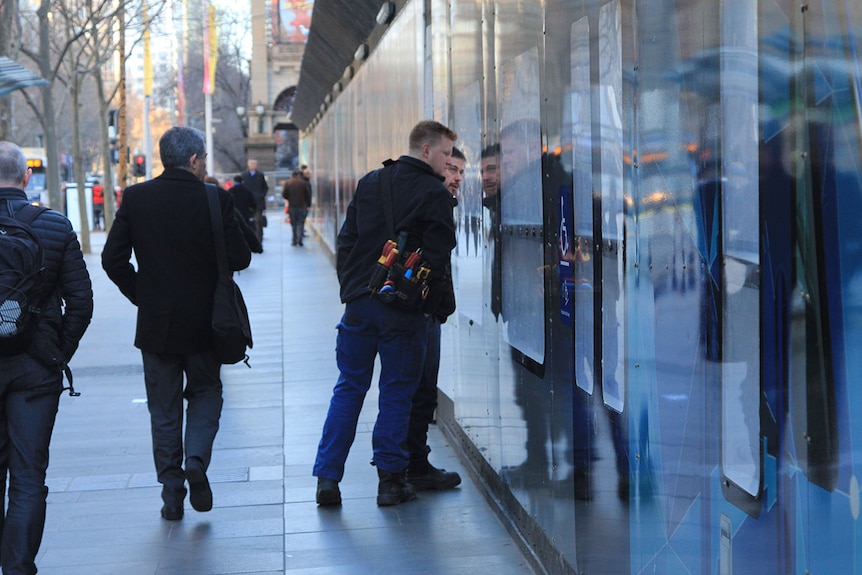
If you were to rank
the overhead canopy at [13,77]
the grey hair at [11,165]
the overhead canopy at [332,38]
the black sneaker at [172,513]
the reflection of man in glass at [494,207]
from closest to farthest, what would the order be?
1. the grey hair at [11,165]
2. the reflection of man in glass at [494,207]
3. the black sneaker at [172,513]
4. the overhead canopy at [13,77]
5. the overhead canopy at [332,38]

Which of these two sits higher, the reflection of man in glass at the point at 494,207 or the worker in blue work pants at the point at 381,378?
the reflection of man in glass at the point at 494,207

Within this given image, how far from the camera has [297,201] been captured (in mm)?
29391

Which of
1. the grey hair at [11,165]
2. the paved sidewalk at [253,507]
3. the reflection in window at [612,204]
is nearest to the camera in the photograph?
the reflection in window at [612,204]

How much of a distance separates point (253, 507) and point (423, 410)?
0.94 metres

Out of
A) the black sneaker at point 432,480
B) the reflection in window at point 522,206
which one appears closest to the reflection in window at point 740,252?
the reflection in window at point 522,206

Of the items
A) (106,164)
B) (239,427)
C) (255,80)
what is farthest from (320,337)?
(255,80)

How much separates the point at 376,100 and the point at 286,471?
21.0 feet

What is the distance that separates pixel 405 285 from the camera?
5.67m

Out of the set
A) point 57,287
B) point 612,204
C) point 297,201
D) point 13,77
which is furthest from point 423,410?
point 297,201

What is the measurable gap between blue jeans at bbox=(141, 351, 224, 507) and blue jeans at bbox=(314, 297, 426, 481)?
56 centimetres

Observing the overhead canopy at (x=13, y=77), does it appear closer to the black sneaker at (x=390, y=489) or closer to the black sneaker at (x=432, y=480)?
the black sneaker at (x=432, y=480)

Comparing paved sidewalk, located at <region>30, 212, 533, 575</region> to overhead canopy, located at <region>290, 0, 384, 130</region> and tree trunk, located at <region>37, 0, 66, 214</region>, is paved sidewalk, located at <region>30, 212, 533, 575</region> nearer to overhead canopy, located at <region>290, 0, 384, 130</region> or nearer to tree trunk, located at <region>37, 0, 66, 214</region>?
overhead canopy, located at <region>290, 0, 384, 130</region>

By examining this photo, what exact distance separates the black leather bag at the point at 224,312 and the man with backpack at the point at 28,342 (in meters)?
0.90

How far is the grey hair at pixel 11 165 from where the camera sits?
5.02m
